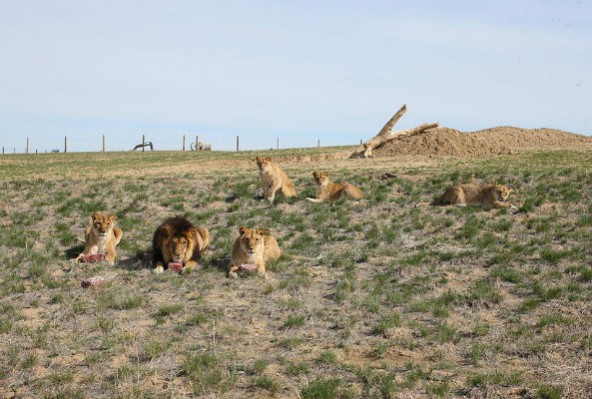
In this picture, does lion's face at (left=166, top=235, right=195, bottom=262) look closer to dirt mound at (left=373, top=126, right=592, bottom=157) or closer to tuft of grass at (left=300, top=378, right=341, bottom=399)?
tuft of grass at (left=300, top=378, right=341, bottom=399)

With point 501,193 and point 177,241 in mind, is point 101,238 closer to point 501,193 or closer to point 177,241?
point 177,241

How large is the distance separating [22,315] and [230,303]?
9.50 ft


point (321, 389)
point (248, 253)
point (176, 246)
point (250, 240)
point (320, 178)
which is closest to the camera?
point (321, 389)

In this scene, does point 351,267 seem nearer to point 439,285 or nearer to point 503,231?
point 439,285

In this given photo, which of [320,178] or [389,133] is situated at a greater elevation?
[389,133]

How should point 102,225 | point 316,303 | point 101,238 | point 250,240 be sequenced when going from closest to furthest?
point 316,303 → point 250,240 → point 102,225 → point 101,238

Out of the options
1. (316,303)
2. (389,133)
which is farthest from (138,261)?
(389,133)

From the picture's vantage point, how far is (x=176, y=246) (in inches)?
469

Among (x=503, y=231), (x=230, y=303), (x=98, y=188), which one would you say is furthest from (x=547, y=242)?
(x=98, y=188)

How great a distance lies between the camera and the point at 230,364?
7.76 m

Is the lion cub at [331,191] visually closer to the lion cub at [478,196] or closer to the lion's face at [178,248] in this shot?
the lion cub at [478,196]

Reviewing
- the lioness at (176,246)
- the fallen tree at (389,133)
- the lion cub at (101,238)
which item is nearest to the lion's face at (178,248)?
the lioness at (176,246)

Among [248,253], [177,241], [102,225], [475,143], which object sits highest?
[475,143]

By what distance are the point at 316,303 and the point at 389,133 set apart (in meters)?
25.5
